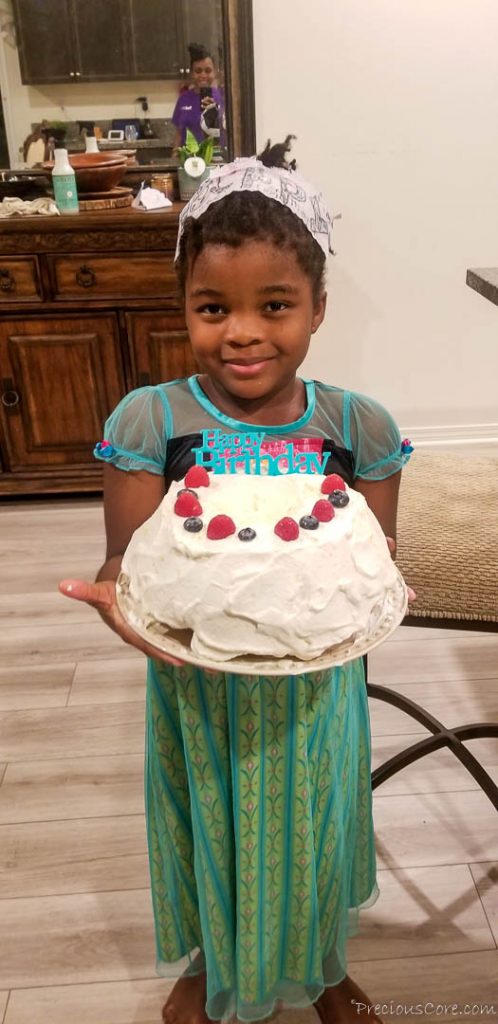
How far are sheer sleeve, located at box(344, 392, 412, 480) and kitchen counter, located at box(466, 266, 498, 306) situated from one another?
468 millimetres

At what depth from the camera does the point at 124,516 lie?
0.94m

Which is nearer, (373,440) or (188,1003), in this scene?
(373,440)

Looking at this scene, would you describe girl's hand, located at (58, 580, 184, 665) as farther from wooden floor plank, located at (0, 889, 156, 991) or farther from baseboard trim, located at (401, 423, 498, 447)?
baseboard trim, located at (401, 423, 498, 447)

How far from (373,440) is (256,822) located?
48 centimetres

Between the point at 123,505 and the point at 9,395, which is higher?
the point at 123,505

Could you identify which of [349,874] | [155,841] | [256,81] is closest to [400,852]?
[349,874]

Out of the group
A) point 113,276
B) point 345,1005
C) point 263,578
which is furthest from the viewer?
point 113,276

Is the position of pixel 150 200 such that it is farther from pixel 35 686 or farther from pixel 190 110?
pixel 35 686

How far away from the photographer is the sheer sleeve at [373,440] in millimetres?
938

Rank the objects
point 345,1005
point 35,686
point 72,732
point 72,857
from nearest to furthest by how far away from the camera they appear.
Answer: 1. point 345,1005
2. point 72,857
3. point 72,732
4. point 35,686

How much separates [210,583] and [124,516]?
0.23 metres

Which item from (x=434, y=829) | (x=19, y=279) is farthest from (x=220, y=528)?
(x=19, y=279)

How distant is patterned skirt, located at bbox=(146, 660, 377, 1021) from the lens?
0.91 m

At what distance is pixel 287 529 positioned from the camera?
745mm
